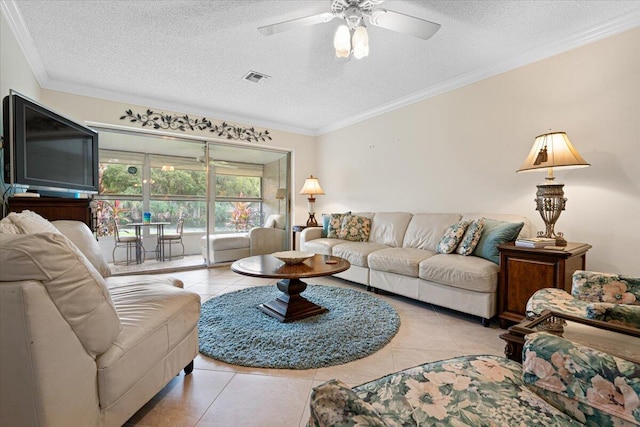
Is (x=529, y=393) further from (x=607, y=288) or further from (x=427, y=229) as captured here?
(x=427, y=229)

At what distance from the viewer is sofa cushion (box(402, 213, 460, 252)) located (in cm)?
323

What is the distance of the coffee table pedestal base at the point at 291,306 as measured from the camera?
8.04 ft

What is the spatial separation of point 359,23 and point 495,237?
6.84 ft

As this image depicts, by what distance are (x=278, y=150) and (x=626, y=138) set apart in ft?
14.4

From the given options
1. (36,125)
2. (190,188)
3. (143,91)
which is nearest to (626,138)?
(36,125)

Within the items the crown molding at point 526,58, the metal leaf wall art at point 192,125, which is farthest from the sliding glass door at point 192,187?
the crown molding at point 526,58

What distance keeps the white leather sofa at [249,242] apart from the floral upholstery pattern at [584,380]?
4419 millimetres

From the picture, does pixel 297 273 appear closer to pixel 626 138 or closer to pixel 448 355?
pixel 448 355

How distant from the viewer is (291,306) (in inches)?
98.0

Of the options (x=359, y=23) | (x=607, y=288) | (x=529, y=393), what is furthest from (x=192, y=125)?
(x=607, y=288)

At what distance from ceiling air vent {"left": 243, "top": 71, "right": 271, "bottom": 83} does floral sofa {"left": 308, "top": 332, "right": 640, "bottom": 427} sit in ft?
10.3

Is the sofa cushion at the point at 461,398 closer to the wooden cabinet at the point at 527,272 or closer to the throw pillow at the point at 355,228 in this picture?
the wooden cabinet at the point at 527,272

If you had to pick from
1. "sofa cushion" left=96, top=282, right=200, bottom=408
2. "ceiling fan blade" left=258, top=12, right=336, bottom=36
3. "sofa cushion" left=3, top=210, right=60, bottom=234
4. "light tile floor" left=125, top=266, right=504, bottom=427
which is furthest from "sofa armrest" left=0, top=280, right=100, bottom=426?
"ceiling fan blade" left=258, top=12, right=336, bottom=36

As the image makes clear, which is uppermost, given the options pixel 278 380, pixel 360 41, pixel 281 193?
pixel 360 41
